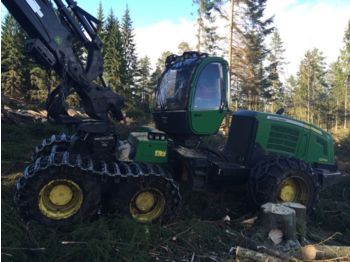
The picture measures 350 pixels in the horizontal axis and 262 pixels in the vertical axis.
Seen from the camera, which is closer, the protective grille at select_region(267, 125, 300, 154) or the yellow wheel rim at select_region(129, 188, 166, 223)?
the yellow wheel rim at select_region(129, 188, 166, 223)

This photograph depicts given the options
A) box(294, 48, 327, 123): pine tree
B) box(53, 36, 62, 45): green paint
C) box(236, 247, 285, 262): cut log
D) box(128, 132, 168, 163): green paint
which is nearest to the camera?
box(236, 247, 285, 262): cut log

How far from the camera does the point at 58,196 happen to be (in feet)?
19.7

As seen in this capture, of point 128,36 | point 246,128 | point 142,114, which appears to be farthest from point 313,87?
point 246,128

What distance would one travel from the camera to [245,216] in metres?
7.50

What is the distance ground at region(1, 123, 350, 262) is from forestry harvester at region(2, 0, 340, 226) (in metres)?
0.33

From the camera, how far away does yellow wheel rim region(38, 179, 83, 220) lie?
591 cm

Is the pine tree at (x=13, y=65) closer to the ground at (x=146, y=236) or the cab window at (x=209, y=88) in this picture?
the ground at (x=146, y=236)

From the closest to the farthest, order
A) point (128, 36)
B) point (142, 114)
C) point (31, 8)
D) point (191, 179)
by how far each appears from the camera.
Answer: point (31, 8)
point (191, 179)
point (142, 114)
point (128, 36)

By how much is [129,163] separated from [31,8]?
2649 millimetres

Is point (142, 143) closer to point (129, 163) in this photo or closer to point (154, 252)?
point (129, 163)

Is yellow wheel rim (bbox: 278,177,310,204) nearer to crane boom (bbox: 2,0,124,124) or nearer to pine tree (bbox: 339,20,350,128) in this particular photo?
crane boom (bbox: 2,0,124,124)

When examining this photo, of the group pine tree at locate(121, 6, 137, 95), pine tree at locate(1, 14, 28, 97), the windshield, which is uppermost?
pine tree at locate(121, 6, 137, 95)

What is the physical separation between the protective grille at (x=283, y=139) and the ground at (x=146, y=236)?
3.75ft

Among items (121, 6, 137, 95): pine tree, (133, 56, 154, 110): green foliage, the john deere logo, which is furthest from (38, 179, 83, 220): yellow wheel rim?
(121, 6, 137, 95): pine tree
